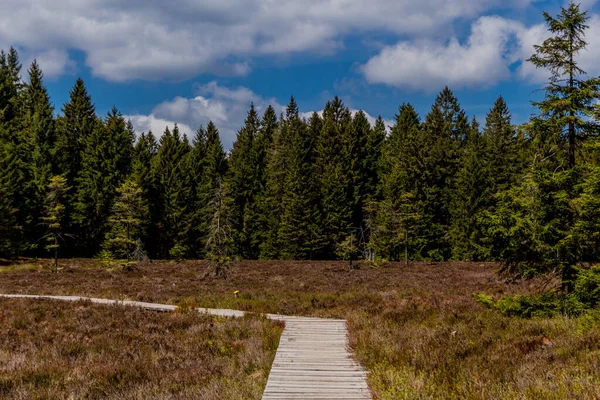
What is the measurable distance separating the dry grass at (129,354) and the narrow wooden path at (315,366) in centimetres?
32

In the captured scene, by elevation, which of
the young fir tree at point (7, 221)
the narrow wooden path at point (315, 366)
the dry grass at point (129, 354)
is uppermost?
the young fir tree at point (7, 221)

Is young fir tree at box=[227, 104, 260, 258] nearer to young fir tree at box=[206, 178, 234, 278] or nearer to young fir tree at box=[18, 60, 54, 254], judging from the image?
young fir tree at box=[18, 60, 54, 254]

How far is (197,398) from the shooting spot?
648 centimetres

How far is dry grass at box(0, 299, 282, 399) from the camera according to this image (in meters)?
7.38

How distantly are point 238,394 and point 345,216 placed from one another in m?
46.0

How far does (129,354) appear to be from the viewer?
1001 centimetres

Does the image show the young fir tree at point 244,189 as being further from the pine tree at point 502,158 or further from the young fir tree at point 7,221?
the pine tree at point 502,158

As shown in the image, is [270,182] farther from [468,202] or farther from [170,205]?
[468,202]

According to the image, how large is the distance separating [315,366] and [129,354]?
15.2ft

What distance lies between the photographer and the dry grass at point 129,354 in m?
7.38

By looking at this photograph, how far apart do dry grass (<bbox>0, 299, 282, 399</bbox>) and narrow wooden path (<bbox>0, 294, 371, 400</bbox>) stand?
317mm

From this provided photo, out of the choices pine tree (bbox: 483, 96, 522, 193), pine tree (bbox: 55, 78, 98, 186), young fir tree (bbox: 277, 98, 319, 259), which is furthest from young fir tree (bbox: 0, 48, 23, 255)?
pine tree (bbox: 483, 96, 522, 193)

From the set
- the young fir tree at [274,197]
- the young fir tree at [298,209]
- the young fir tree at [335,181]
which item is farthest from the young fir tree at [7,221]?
the young fir tree at [335,181]

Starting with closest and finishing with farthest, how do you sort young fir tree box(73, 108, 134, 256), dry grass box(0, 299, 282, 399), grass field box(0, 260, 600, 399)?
grass field box(0, 260, 600, 399) → dry grass box(0, 299, 282, 399) → young fir tree box(73, 108, 134, 256)
